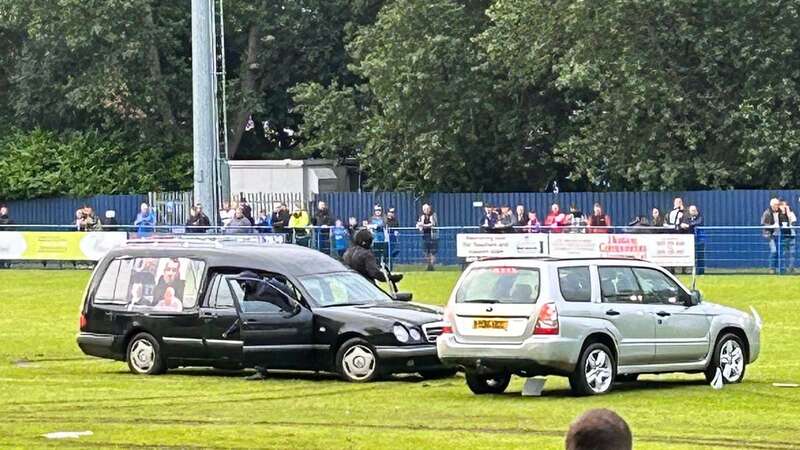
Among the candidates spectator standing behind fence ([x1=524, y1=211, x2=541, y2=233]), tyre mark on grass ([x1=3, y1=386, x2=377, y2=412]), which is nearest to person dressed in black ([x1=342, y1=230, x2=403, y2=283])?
tyre mark on grass ([x1=3, y1=386, x2=377, y2=412])

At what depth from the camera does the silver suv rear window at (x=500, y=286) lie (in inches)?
677

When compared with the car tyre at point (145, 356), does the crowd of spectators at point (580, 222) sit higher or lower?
higher

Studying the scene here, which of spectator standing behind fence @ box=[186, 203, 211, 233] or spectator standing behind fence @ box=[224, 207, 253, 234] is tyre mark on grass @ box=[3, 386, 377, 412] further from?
spectator standing behind fence @ box=[224, 207, 253, 234]

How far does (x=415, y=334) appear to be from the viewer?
62.8ft

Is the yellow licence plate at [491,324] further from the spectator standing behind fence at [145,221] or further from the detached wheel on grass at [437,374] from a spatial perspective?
the spectator standing behind fence at [145,221]

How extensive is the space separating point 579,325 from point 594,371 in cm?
54

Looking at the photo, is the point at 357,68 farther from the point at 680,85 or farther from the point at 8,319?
the point at 8,319

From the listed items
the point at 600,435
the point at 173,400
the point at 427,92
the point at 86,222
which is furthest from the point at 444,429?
the point at 427,92

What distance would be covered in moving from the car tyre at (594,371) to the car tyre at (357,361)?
→ 8.92ft

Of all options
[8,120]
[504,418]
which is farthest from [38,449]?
[8,120]

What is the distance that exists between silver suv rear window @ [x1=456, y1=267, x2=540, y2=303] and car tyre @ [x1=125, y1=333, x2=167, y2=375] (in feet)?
15.1

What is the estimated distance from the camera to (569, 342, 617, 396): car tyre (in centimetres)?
1703

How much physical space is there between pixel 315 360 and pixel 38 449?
21.6 ft

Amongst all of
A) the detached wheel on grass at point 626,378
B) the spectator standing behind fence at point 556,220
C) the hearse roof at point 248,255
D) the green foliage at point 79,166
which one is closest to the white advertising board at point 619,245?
the spectator standing behind fence at point 556,220
